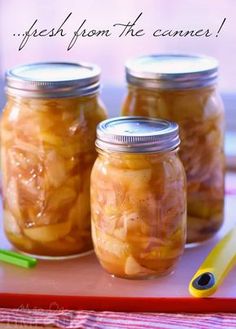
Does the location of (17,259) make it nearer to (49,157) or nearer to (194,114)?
(49,157)

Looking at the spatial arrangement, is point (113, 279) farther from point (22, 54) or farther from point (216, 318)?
point (22, 54)

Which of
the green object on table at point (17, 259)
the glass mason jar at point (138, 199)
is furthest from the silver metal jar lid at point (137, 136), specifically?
the green object on table at point (17, 259)

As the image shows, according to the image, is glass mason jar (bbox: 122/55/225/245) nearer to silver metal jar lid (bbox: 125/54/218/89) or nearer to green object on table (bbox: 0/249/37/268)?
silver metal jar lid (bbox: 125/54/218/89)

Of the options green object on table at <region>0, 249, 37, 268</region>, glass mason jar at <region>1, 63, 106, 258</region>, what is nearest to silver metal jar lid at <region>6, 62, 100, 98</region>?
glass mason jar at <region>1, 63, 106, 258</region>

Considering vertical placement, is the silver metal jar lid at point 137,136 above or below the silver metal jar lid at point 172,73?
below

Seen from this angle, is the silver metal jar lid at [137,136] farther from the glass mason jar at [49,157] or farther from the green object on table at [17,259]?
the green object on table at [17,259]

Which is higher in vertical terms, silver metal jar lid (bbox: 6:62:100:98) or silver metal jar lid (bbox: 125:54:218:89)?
silver metal jar lid (bbox: 125:54:218:89)

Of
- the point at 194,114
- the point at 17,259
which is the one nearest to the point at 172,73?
the point at 194,114
